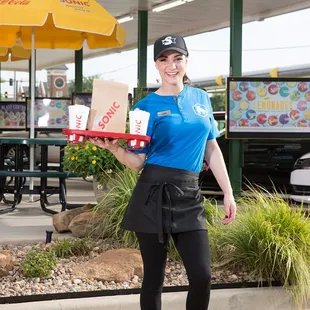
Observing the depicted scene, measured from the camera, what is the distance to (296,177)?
925 centimetres

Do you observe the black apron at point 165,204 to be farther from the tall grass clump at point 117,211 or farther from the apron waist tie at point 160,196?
the tall grass clump at point 117,211

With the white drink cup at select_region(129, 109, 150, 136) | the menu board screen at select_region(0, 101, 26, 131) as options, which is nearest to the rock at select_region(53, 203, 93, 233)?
the white drink cup at select_region(129, 109, 150, 136)

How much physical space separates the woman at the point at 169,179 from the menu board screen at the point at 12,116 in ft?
42.6

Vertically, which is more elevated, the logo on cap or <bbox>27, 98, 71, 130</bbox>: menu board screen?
the logo on cap

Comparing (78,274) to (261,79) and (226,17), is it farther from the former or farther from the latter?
(226,17)

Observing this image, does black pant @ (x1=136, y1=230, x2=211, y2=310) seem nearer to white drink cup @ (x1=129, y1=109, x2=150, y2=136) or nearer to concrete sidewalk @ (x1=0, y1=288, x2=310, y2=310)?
white drink cup @ (x1=129, y1=109, x2=150, y2=136)

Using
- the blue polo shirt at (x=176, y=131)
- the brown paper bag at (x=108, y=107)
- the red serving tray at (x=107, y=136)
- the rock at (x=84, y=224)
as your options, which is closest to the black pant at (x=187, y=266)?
the blue polo shirt at (x=176, y=131)

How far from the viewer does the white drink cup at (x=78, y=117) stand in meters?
3.58

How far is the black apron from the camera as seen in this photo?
376 cm

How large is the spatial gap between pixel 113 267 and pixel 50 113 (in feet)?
33.0

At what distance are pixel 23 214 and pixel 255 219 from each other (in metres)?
4.34

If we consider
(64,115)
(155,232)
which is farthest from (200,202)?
(64,115)

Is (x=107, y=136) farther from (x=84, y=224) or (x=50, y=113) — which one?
(x=50, y=113)

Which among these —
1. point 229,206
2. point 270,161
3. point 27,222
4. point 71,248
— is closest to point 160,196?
point 229,206
